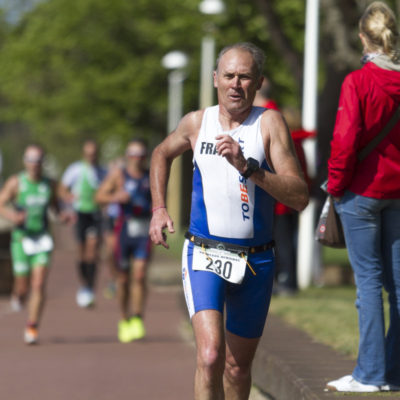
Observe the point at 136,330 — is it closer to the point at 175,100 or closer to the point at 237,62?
the point at 237,62

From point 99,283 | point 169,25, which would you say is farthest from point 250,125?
point 169,25

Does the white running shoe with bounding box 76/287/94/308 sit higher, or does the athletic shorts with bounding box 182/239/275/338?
the athletic shorts with bounding box 182/239/275/338

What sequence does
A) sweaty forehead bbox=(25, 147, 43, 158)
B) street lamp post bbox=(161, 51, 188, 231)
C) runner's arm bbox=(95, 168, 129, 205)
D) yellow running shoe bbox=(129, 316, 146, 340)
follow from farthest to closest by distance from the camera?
street lamp post bbox=(161, 51, 188, 231), runner's arm bbox=(95, 168, 129, 205), sweaty forehead bbox=(25, 147, 43, 158), yellow running shoe bbox=(129, 316, 146, 340)

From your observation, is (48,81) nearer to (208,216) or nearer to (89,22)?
(89,22)

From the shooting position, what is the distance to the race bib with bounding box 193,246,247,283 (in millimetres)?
5293

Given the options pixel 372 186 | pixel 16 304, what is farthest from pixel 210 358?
pixel 16 304

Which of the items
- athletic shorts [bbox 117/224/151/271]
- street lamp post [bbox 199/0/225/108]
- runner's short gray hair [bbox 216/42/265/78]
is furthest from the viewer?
street lamp post [bbox 199/0/225/108]

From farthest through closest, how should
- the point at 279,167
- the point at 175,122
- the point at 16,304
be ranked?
1. the point at 175,122
2. the point at 16,304
3. the point at 279,167

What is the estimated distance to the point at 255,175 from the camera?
198 inches

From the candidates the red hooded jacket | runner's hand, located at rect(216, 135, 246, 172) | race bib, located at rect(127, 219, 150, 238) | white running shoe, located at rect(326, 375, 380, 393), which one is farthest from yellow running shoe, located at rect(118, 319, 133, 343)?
runner's hand, located at rect(216, 135, 246, 172)

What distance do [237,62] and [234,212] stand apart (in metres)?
0.70

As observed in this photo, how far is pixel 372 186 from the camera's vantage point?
6.08 metres

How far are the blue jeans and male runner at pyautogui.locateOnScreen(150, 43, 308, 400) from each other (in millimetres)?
850

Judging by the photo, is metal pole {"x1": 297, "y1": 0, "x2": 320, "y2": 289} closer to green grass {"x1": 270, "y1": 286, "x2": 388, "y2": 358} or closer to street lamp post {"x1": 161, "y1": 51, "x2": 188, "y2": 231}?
green grass {"x1": 270, "y1": 286, "x2": 388, "y2": 358}
